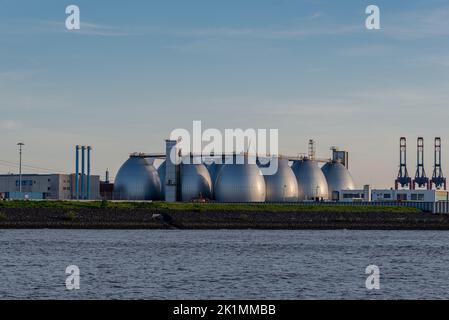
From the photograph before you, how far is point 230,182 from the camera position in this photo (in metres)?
135

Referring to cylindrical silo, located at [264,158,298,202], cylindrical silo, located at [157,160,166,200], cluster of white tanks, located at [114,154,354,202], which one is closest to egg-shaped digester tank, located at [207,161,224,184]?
cluster of white tanks, located at [114,154,354,202]

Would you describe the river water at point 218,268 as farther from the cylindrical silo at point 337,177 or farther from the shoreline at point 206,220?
the cylindrical silo at point 337,177

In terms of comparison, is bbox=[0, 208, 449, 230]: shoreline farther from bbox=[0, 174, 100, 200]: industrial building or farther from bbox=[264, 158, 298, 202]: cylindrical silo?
bbox=[0, 174, 100, 200]: industrial building

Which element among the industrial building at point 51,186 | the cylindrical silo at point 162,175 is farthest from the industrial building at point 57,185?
the cylindrical silo at point 162,175

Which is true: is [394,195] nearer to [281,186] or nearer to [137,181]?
[281,186]

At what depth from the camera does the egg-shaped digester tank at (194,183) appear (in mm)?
136625

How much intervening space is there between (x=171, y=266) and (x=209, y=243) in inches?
914

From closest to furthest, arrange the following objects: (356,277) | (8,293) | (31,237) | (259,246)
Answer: (8,293)
(356,277)
(259,246)
(31,237)

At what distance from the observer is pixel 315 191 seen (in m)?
148

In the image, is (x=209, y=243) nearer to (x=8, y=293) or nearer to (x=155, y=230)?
(x=155, y=230)

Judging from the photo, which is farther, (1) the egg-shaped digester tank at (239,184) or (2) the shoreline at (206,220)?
(1) the egg-shaped digester tank at (239,184)

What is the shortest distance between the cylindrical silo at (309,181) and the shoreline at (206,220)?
31947 mm

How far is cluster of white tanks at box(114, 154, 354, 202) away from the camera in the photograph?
5330 inches
